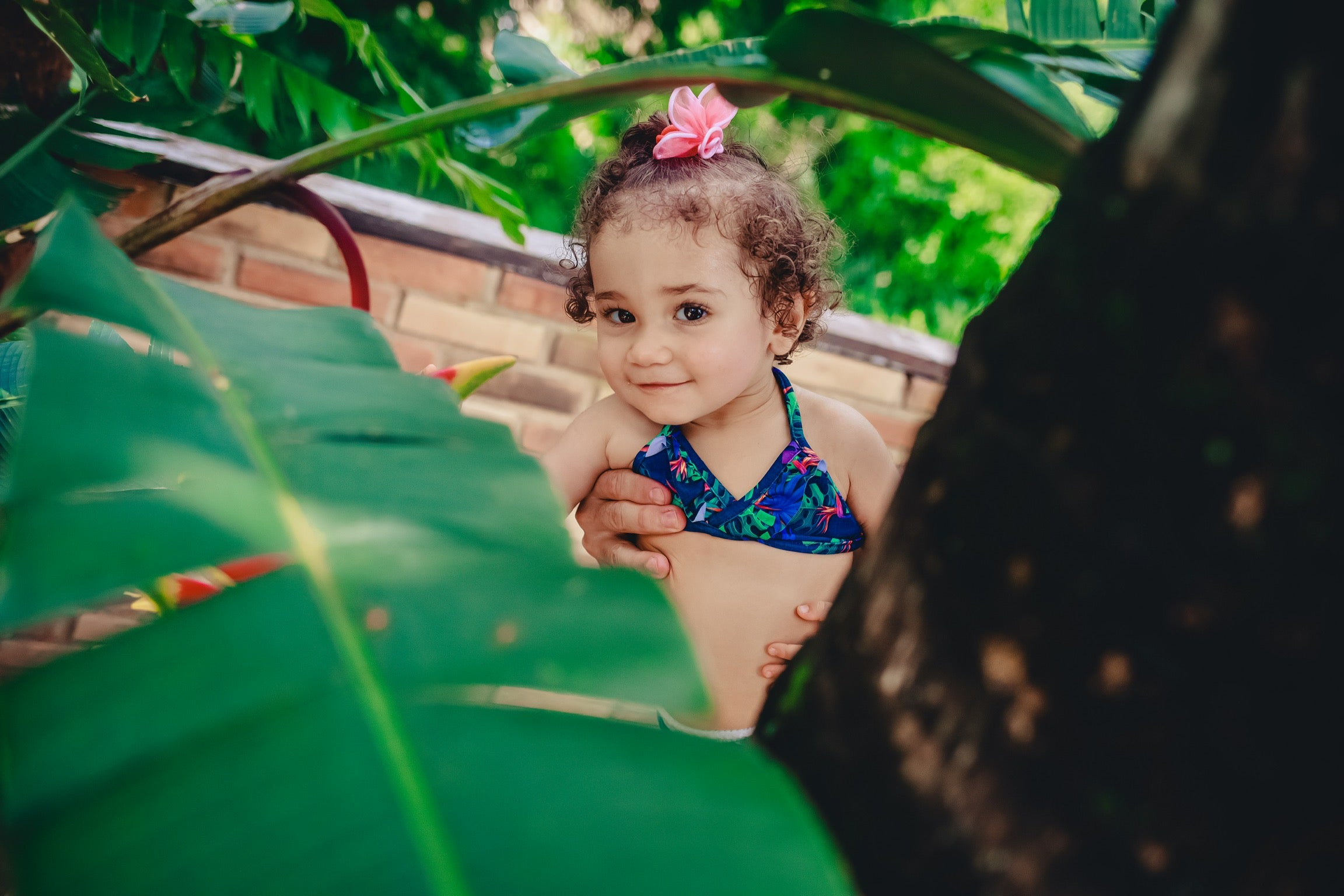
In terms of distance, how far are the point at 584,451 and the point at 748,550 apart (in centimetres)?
23

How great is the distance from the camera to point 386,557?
199 mm

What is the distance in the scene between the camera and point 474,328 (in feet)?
4.15

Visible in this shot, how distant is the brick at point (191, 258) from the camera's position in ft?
3.71

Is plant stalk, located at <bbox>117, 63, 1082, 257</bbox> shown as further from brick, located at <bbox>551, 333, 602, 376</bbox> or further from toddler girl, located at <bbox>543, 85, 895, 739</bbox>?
brick, located at <bbox>551, 333, 602, 376</bbox>

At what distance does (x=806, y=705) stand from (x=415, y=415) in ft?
0.56

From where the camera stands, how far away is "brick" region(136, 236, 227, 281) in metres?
1.13

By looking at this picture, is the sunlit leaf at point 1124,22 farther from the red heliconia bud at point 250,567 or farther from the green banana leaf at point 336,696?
the red heliconia bud at point 250,567

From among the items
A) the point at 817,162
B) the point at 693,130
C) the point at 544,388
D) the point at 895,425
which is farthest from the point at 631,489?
the point at 817,162

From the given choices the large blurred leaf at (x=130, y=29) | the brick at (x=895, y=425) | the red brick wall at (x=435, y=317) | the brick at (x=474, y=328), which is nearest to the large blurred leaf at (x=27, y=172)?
the large blurred leaf at (x=130, y=29)

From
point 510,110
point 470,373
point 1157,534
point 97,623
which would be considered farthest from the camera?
point 97,623

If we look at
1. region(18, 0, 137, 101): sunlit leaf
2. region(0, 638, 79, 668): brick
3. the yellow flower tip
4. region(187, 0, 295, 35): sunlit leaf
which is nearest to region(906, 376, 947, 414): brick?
the yellow flower tip

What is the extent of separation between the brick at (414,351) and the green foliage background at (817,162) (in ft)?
3.57

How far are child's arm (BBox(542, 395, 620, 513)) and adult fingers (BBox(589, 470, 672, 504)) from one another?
21 mm

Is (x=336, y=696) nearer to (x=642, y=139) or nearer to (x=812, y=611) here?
(x=812, y=611)
